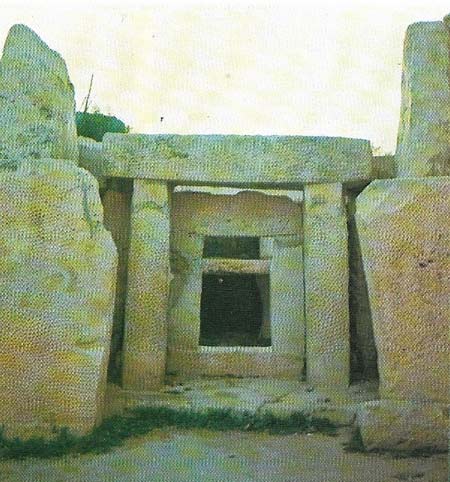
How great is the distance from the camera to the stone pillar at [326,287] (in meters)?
5.66

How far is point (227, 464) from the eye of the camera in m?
4.09

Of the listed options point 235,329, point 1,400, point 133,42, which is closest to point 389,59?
point 133,42

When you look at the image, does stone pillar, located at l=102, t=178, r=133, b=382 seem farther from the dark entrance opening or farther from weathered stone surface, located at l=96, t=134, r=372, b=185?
the dark entrance opening

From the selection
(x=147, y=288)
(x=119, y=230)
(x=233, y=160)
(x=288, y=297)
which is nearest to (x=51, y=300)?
(x=147, y=288)

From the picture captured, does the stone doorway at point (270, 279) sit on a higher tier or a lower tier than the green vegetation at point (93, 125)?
lower

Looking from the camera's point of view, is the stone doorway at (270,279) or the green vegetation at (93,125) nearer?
the stone doorway at (270,279)

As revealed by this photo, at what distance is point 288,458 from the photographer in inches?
165

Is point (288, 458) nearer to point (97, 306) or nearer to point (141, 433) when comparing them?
point (141, 433)

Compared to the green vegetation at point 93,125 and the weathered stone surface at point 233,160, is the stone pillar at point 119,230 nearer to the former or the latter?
the weathered stone surface at point 233,160

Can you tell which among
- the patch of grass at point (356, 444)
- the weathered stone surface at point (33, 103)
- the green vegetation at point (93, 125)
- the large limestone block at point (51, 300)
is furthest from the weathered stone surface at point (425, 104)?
the green vegetation at point (93, 125)

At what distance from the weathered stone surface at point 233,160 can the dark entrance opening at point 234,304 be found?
4153mm

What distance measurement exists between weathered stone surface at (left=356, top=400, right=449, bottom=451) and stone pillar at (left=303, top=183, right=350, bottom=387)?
1.37 m

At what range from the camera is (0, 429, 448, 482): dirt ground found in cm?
379

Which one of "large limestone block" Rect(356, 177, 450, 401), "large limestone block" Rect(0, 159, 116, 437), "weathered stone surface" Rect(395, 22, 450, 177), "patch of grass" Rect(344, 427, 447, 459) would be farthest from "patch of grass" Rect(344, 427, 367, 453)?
"weathered stone surface" Rect(395, 22, 450, 177)
